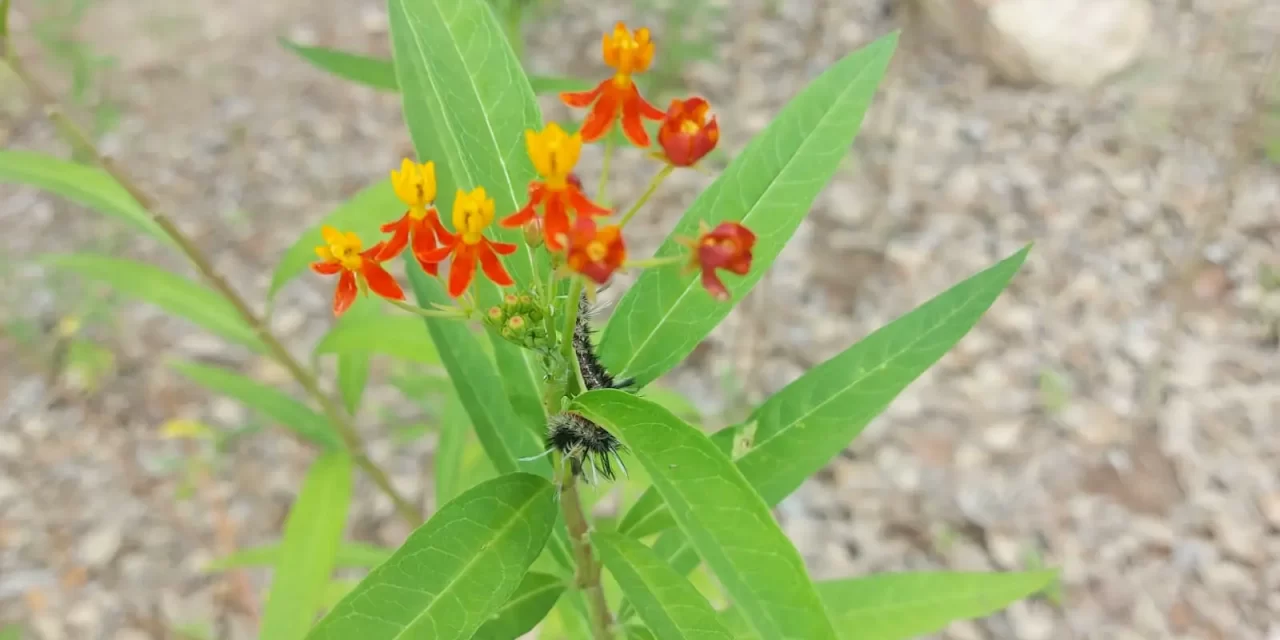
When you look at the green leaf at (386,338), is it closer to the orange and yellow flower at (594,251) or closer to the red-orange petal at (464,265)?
the red-orange petal at (464,265)

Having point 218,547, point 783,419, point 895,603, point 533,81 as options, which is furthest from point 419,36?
point 218,547

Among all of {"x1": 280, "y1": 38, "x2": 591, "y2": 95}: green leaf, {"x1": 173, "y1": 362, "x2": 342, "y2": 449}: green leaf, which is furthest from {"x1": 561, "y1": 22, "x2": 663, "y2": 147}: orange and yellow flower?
{"x1": 173, "y1": 362, "x2": 342, "y2": 449}: green leaf

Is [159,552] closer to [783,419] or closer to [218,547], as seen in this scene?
[218,547]

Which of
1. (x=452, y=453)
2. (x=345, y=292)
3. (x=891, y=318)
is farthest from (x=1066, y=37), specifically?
(x=345, y=292)

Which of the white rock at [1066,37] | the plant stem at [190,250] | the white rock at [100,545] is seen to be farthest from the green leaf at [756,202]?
the white rock at [1066,37]

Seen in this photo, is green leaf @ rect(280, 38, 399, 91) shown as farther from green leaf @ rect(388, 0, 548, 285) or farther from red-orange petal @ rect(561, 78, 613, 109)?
red-orange petal @ rect(561, 78, 613, 109)

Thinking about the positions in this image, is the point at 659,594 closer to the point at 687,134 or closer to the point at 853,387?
the point at 853,387
